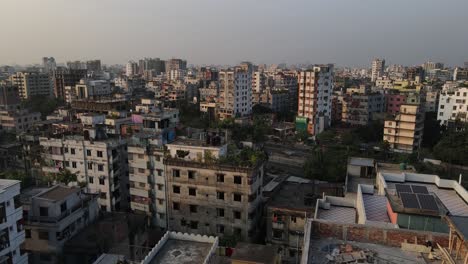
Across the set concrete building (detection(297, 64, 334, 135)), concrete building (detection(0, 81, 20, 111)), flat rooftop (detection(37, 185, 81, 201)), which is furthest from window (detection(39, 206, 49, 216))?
concrete building (detection(0, 81, 20, 111))

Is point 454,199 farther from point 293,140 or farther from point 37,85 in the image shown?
point 37,85

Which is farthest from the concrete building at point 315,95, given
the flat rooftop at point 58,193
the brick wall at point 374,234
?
the brick wall at point 374,234

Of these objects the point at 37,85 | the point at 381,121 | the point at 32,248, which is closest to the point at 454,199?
the point at 32,248

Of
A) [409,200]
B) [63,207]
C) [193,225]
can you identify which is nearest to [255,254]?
[409,200]

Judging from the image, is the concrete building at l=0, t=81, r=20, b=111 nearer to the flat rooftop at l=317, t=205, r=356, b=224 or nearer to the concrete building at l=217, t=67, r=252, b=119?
the concrete building at l=217, t=67, r=252, b=119

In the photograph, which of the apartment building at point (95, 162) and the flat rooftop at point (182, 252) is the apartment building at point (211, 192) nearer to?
the apartment building at point (95, 162)
